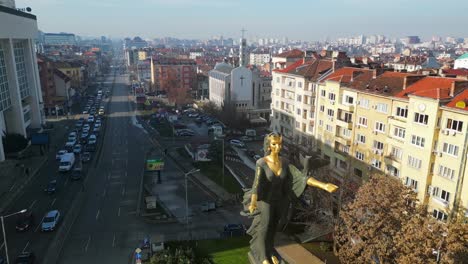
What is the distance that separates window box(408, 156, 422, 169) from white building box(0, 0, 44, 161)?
2258 inches

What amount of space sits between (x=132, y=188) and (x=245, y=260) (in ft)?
75.7

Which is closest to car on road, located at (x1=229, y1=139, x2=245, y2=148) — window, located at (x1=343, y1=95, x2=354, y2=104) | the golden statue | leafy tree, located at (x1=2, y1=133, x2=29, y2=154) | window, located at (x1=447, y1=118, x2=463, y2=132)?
window, located at (x1=343, y1=95, x2=354, y2=104)

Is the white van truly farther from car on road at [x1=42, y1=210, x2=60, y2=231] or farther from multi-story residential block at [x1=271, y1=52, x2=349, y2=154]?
multi-story residential block at [x1=271, y1=52, x2=349, y2=154]

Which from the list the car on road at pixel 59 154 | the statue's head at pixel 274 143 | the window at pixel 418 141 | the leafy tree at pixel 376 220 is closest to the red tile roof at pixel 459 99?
the window at pixel 418 141

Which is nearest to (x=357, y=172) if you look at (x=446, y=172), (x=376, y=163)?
(x=376, y=163)

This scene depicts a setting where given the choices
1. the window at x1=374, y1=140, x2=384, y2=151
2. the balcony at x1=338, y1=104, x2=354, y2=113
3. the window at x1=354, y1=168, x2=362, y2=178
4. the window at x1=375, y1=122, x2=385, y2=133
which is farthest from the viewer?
the balcony at x1=338, y1=104, x2=354, y2=113

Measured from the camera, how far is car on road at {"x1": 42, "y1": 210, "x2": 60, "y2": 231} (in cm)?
3806

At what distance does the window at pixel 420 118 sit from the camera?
1377 inches

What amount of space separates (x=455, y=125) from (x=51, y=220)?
40819mm

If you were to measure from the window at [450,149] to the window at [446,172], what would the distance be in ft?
4.77

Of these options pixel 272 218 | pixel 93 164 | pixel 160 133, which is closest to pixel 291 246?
pixel 272 218

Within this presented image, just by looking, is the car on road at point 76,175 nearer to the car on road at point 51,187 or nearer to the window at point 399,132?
the car on road at point 51,187

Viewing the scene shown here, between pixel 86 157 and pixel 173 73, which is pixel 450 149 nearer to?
pixel 86 157

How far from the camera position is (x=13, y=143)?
6438 centimetres
